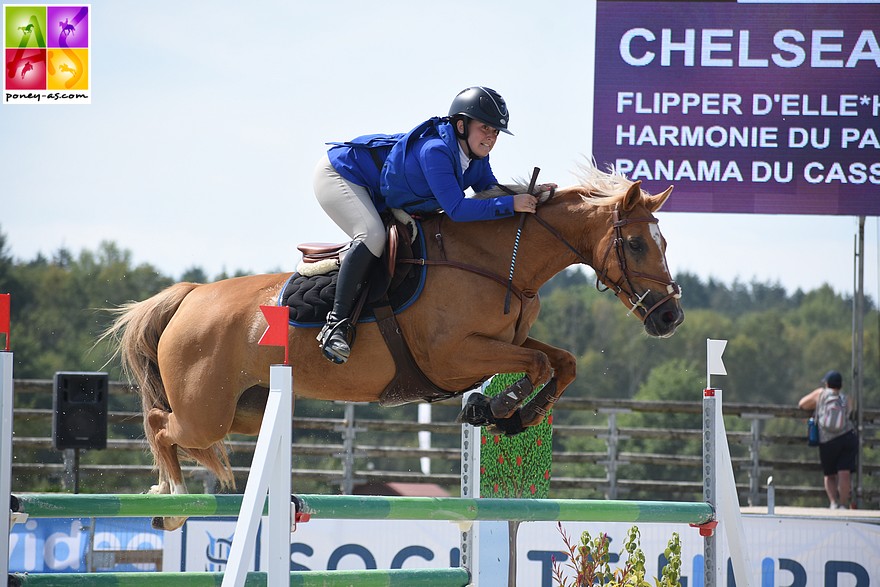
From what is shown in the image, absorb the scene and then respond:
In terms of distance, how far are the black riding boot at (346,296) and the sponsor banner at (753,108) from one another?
4.59 meters

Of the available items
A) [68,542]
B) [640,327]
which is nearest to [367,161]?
[68,542]

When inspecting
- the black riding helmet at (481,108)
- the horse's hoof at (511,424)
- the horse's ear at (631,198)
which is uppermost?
the black riding helmet at (481,108)

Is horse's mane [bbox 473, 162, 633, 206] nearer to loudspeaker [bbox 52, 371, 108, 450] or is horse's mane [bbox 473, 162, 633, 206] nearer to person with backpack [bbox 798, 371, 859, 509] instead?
loudspeaker [bbox 52, 371, 108, 450]

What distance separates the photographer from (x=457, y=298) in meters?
4.00

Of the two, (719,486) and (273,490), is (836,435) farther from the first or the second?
(273,490)

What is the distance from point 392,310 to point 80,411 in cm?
407

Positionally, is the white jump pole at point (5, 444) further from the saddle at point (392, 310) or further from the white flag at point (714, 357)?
the white flag at point (714, 357)

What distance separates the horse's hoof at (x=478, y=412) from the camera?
3988mm

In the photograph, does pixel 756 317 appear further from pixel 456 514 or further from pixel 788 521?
pixel 456 514

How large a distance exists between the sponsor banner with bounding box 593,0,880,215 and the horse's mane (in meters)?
4.03

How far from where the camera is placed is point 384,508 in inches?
136

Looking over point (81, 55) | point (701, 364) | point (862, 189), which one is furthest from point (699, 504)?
point (701, 364)

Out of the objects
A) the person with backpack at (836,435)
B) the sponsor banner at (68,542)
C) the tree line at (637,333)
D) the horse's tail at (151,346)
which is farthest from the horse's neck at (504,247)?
the tree line at (637,333)

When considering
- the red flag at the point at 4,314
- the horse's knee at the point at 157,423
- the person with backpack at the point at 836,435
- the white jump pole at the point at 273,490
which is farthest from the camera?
the person with backpack at the point at 836,435
